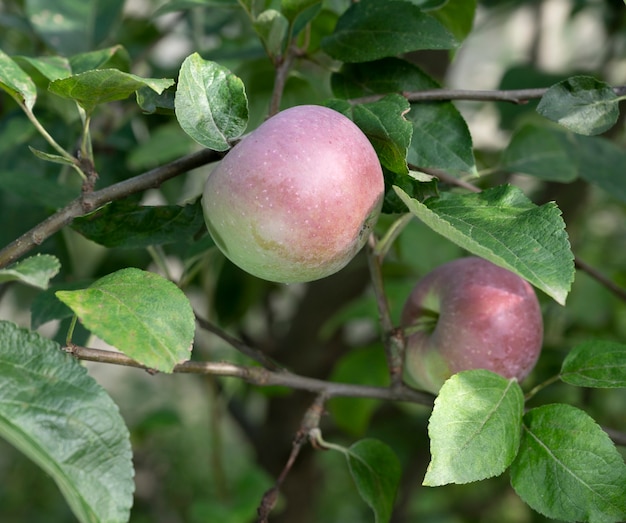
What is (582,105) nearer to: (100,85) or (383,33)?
(383,33)

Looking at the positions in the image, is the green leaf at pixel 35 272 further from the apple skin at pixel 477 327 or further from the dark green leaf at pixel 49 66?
the apple skin at pixel 477 327

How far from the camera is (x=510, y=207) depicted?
0.44 meters

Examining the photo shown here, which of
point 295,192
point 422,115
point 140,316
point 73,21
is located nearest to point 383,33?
point 422,115

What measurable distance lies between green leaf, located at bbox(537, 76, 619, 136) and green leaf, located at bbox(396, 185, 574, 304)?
0.09m

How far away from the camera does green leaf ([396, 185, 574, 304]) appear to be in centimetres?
39

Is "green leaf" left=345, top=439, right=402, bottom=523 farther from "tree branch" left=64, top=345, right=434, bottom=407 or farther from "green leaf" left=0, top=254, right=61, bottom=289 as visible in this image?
"green leaf" left=0, top=254, right=61, bottom=289

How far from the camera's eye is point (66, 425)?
0.37 metres

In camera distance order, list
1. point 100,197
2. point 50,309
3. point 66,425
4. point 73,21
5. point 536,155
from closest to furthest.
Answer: point 66,425, point 100,197, point 50,309, point 536,155, point 73,21

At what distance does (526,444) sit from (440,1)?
370mm

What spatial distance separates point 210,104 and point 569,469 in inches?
12.9

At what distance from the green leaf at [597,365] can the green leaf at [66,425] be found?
0.31 metres

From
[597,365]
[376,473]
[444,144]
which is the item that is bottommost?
[376,473]

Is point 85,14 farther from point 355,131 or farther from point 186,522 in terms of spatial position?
point 186,522

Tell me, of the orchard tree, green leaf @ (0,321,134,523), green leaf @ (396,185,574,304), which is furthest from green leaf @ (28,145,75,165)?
green leaf @ (396,185,574,304)
